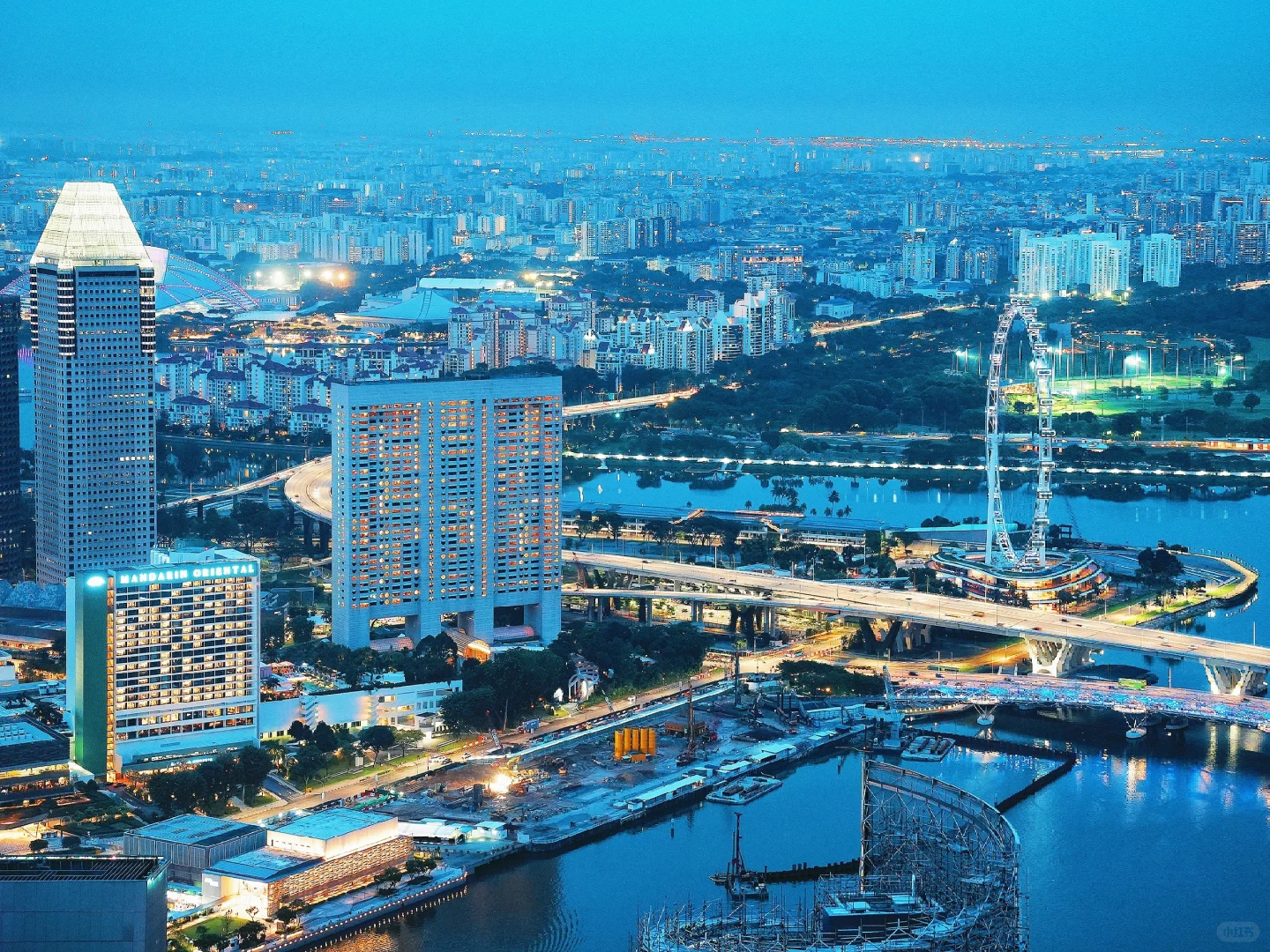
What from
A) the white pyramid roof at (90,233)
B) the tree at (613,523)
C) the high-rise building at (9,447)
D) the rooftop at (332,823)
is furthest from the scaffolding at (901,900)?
the tree at (613,523)

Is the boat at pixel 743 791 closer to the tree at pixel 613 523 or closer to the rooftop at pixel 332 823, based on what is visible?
the rooftop at pixel 332 823

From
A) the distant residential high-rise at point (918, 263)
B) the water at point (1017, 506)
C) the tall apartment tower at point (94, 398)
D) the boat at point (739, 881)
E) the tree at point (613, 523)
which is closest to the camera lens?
the boat at point (739, 881)

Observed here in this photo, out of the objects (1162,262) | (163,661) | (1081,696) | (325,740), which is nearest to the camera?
(163,661)

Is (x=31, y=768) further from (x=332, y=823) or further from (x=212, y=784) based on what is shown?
(x=332, y=823)

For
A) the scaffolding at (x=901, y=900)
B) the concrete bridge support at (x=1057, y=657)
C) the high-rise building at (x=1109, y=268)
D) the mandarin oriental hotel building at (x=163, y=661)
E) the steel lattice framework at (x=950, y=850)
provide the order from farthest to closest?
the high-rise building at (x=1109, y=268)
the concrete bridge support at (x=1057, y=657)
the mandarin oriental hotel building at (x=163, y=661)
the steel lattice framework at (x=950, y=850)
the scaffolding at (x=901, y=900)

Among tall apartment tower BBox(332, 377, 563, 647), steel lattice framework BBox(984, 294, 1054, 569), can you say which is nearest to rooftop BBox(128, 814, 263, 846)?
tall apartment tower BBox(332, 377, 563, 647)

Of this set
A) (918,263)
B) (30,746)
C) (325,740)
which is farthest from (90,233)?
(918,263)

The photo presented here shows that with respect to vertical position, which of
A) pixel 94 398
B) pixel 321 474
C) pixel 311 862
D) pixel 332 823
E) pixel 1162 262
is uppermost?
pixel 1162 262
